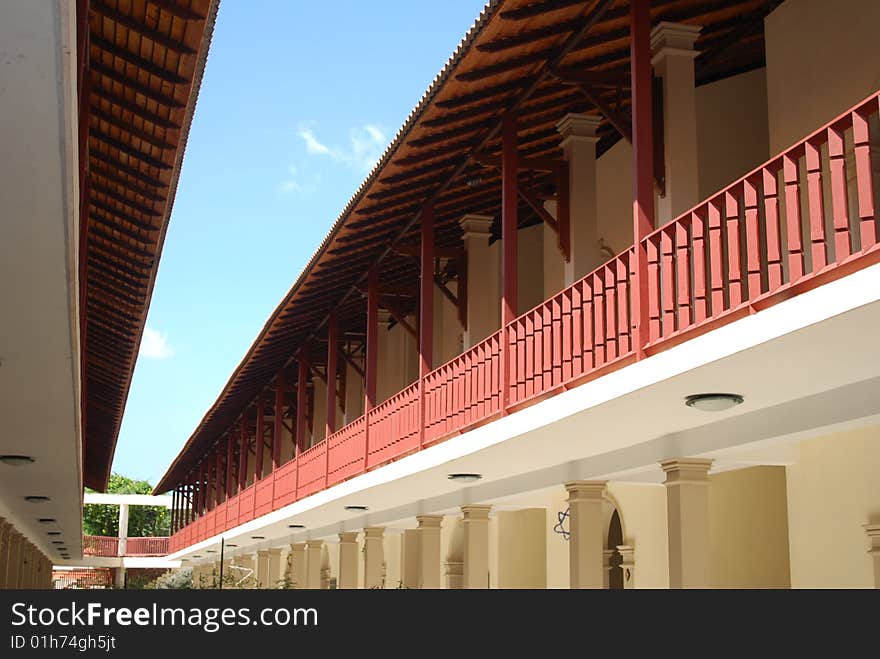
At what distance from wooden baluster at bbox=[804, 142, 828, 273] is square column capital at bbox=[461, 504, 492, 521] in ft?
36.8

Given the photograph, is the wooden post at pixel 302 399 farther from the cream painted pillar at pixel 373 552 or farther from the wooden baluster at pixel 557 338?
the wooden baluster at pixel 557 338

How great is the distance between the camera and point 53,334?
29.6 ft

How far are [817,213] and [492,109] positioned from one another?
647 centimetres

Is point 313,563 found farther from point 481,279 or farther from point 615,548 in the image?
point 481,279

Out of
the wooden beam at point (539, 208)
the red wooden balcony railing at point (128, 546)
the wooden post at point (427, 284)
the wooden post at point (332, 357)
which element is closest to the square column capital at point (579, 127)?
the wooden beam at point (539, 208)

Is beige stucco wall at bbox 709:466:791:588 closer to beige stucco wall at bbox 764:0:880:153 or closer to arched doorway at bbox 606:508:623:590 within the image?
→ arched doorway at bbox 606:508:623:590

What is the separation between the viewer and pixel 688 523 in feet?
39.5

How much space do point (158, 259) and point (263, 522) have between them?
Result: 14503mm

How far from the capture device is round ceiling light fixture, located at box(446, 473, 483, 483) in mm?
15543

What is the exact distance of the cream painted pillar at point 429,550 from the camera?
19.7 m

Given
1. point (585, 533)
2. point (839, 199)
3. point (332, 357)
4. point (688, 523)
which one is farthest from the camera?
point (332, 357)

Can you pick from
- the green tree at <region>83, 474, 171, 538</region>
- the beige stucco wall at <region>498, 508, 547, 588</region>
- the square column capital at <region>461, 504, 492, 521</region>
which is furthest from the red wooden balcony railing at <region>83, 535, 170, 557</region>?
the square column capital at <region>461, 504, 492, 521</region>

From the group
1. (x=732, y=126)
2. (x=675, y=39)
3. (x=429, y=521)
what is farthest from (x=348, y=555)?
(x=675, y=39)
